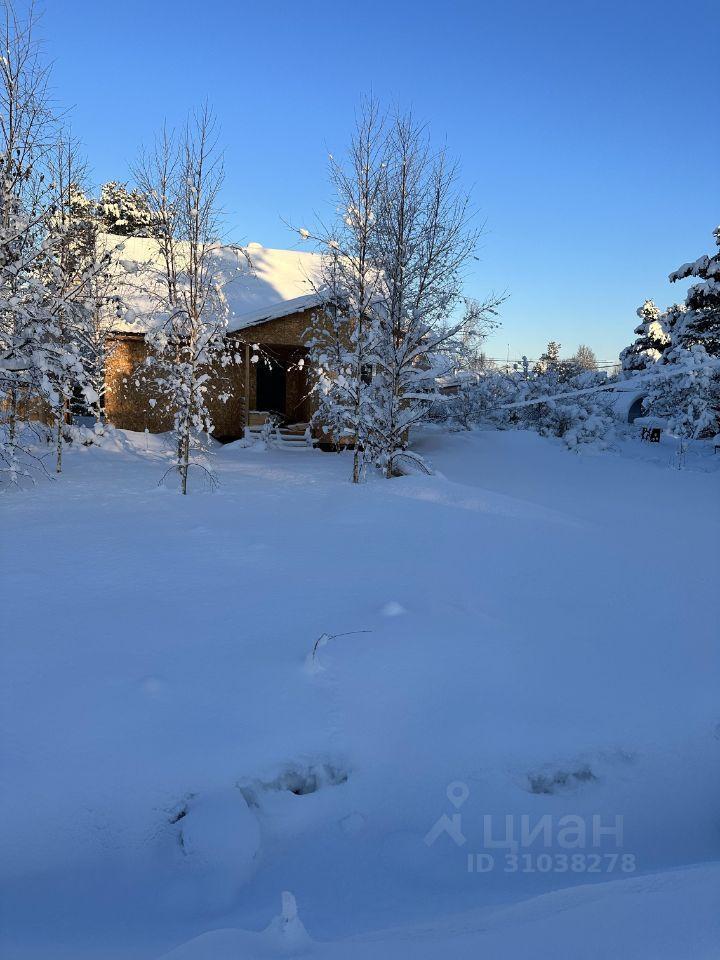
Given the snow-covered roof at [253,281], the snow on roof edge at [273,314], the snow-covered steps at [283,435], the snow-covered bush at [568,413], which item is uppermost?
the snow-covered roof at [253,281]

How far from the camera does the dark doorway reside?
2348cm

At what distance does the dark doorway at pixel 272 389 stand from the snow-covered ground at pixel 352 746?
14.7 m

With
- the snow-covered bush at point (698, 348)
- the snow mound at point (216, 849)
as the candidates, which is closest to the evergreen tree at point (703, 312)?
the snow-covered bush at point (698, 348)

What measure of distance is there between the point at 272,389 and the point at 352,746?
20.3 metres

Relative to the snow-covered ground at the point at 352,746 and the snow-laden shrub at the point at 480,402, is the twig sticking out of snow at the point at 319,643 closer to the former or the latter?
the snow-covered ground at the point at 352,746

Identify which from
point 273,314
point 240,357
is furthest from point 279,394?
point 240,357

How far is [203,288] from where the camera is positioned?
11367mm

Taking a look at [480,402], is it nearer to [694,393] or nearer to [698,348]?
[694,393]

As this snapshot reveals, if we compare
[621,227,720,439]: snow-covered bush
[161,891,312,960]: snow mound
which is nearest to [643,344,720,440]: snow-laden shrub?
[621,227,720,439]: snow-covered bush

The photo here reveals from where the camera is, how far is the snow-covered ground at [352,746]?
10.5 feet

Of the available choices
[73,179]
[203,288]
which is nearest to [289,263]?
[73,179]

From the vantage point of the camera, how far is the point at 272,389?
23.9 meters

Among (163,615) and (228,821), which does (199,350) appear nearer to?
(163,615)

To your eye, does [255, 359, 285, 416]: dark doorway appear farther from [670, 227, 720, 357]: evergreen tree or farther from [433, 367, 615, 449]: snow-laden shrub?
[670, 227, 720, 357]: evergreen tree
